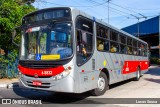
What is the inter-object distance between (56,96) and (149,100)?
3427 millimetres

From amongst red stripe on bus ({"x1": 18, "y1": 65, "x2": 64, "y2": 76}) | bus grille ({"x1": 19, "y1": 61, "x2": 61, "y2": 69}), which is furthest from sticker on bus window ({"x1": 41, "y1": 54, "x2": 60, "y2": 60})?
red stripe on bus ({"x1": 18, "y1": 65, "x2": 64, "y2": 76})

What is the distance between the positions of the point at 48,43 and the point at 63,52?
707mm

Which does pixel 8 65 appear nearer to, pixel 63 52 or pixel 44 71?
pixel 44 71

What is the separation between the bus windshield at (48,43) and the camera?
28.3ft

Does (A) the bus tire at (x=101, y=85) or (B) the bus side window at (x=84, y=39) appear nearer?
(B) the bus side window at (x=84, y=39)

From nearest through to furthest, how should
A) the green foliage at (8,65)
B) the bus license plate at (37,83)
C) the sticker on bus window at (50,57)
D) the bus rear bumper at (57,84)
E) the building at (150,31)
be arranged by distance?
the bus rear bumper at (57,84)
the sticker on bus window at (50,57)
the bus license plate at (37,83)
the green foliage at (8,65)
the building at (150,31)

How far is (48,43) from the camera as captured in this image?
29.5 ft

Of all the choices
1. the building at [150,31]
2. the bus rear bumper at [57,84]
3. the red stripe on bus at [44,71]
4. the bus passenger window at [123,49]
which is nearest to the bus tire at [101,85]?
the bus rear bumper at [57,84]

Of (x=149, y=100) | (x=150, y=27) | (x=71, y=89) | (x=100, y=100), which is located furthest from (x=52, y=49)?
(x=150, y=27)

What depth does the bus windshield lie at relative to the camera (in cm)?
862

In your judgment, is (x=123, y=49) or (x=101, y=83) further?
(x=123, y=49)

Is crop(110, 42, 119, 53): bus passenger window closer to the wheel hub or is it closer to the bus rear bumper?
the wheel hub

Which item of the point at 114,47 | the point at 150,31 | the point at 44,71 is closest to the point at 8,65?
the point at 114,47

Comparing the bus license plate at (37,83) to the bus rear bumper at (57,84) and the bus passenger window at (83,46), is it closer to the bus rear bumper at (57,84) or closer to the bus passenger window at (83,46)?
the bus rear bumper at (57,84)
